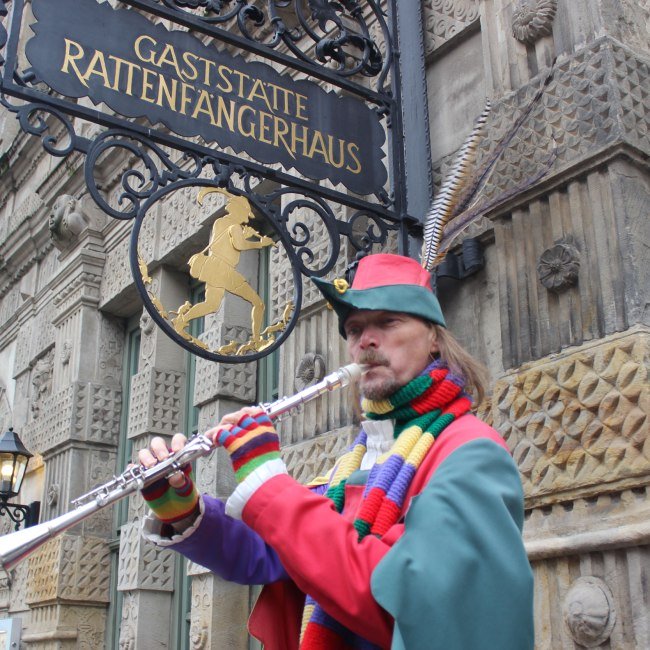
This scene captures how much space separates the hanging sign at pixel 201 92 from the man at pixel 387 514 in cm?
176

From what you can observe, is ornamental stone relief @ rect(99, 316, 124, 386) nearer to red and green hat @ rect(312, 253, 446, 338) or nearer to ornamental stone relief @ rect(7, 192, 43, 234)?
ornamental stone relief @ rect(7, 192, 43, 234)

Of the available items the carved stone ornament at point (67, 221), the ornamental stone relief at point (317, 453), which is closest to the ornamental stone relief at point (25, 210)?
the carved stone ornament at point (67, 221)

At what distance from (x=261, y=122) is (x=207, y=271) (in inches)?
28.9

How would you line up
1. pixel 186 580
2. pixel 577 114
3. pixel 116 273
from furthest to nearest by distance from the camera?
pixel 116 273 → pixel 186 580 → pixel 577 114

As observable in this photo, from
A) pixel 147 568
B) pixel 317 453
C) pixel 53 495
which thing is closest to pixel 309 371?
pixel 317 453

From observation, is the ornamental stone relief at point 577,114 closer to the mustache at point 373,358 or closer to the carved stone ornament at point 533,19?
the carved stone ornament at point 533,19

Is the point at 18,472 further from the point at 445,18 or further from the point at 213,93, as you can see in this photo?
the point at 445,18

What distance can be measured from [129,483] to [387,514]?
776 mm

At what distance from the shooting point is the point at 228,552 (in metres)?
2.63

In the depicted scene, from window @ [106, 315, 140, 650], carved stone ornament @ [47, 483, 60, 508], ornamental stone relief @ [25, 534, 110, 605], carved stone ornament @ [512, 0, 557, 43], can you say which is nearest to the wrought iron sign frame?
carved stone ornament @ [512, 0, 557, 43]

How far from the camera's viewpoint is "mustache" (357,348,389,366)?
8.14 ft

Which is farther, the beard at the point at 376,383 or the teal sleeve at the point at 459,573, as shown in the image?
the beard at the point at 376,383

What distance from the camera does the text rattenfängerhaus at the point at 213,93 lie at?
3975 mm

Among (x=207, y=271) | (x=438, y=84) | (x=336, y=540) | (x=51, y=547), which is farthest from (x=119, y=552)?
(x=336, y=540)
